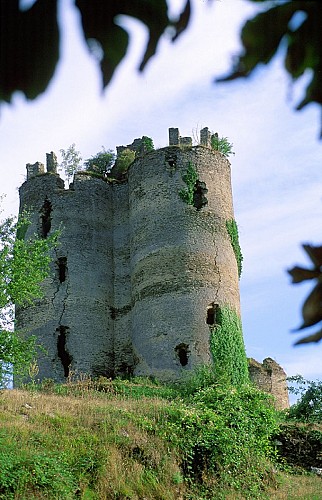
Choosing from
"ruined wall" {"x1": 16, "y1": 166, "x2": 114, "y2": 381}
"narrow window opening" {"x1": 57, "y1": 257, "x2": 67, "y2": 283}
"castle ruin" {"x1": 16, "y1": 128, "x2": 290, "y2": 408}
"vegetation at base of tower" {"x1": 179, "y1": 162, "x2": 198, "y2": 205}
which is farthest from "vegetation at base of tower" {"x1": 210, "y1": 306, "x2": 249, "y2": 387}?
"narrow window opening" {"x1": 57, "y1": 257, "x2": 67, "y2": 283}

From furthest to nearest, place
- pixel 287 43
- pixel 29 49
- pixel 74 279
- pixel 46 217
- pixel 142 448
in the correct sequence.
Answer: pixel 46 217 < pixel 74 279 < pixel 142 448 < pixel 287 43 < pixel 29 49

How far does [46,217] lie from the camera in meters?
30.9

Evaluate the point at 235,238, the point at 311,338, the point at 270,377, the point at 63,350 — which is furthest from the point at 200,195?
the point at 311,338

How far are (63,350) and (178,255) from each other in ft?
17.5

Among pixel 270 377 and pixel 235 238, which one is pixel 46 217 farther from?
pixel 270 377

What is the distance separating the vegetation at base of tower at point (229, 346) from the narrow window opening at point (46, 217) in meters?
7.62

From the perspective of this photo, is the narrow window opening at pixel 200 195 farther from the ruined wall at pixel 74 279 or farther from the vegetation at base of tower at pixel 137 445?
the vegetation at base of tower at pixel 137 445

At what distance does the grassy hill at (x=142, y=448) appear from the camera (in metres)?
13.7

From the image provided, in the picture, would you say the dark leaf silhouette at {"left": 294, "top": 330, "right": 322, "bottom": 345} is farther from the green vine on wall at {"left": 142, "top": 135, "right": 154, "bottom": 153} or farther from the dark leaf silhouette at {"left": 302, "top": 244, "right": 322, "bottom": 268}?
the green vine on wall at {"left": 142, "top": 135, "right": 154, "bottom": 153}

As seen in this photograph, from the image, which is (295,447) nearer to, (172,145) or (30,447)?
(30,447)

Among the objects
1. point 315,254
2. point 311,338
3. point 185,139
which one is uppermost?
point 185,139

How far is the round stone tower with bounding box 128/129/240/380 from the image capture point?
26203 millimetres

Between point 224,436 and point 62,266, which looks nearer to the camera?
point 224,436

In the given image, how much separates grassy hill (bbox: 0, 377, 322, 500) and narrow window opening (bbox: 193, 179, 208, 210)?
28.9ft
